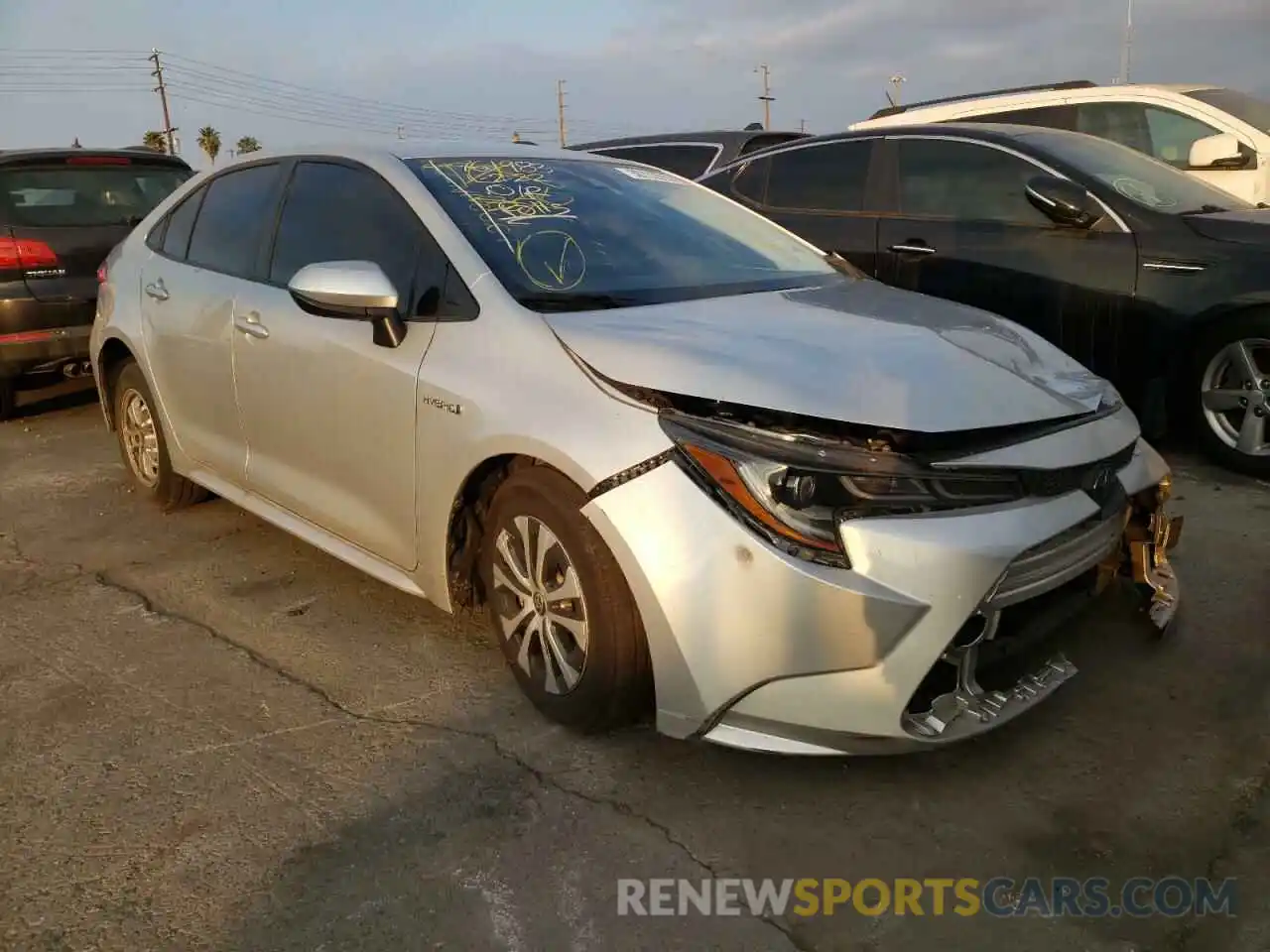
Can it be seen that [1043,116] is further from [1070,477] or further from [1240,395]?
[1070,477]

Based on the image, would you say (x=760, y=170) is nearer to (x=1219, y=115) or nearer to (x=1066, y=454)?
(x=1219, y=115)

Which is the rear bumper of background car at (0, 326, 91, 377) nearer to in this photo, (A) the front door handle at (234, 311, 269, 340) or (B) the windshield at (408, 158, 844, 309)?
(A) the front door handle at (234, 311, 269, 340)

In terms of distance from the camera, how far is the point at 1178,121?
25.0ft

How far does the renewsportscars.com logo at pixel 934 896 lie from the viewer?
226cm

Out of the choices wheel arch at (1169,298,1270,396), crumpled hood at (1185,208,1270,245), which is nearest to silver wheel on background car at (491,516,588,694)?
wheel arch at (1169,298,1270,396)

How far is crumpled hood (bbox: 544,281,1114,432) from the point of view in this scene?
2504 millimetres

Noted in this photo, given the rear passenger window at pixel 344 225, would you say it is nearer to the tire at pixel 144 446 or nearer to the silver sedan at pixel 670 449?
the silver sedan at pixel 670 449

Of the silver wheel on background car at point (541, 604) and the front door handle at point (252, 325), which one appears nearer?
the silver wheel on background car at point (541, 604)

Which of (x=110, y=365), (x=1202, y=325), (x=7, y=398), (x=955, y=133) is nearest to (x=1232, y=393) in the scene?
(x=1202, y=325)

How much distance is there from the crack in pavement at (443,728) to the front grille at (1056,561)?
33.3 inches

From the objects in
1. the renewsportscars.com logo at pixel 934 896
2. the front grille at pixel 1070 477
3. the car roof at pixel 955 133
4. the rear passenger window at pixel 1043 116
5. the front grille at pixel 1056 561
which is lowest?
the renewsportscars.com logo at pixel 934 896

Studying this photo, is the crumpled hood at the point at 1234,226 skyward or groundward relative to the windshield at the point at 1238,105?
groundward

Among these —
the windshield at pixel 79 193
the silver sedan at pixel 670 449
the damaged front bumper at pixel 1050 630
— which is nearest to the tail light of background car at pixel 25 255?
the windshield at pixel 79 193

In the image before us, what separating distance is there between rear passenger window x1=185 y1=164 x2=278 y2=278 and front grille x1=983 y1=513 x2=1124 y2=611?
2.95 metres
